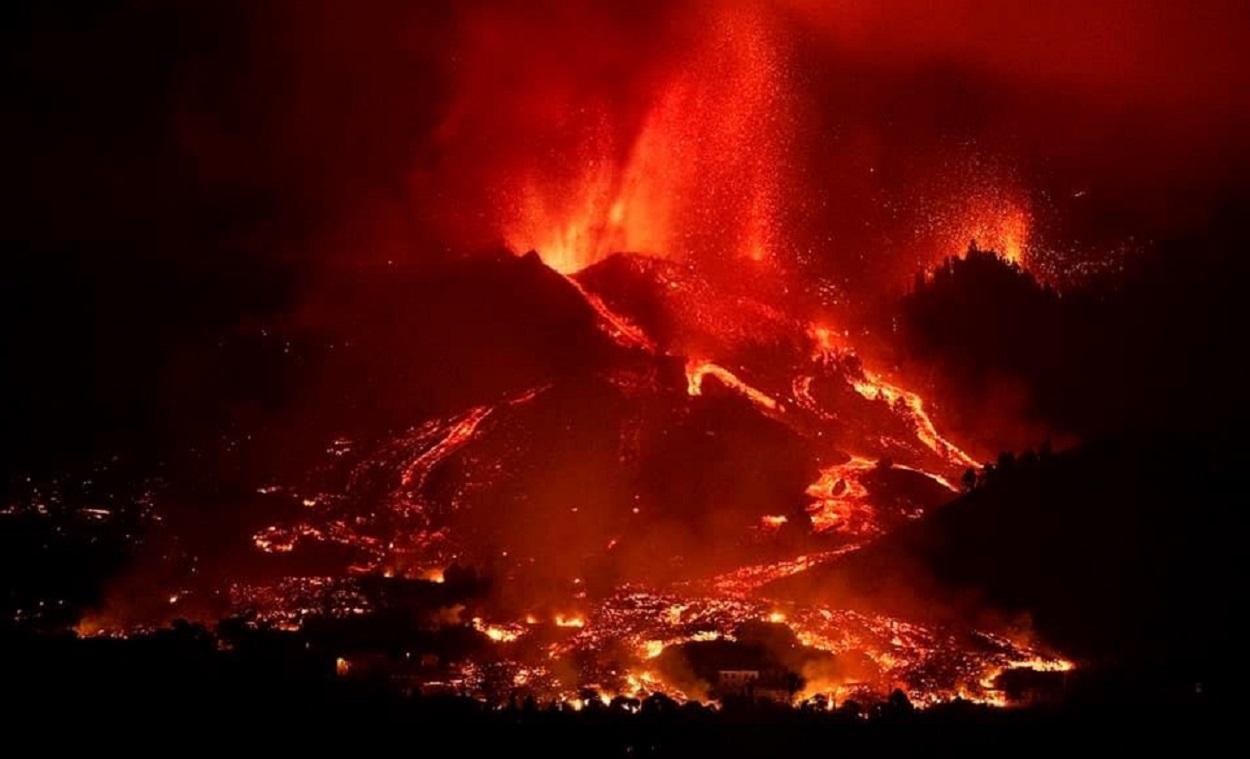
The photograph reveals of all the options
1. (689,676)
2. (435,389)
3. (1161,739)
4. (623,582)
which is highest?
(435,389)

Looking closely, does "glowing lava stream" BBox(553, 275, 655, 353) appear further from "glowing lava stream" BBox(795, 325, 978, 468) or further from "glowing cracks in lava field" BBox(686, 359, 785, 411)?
"glowing lava stream" BBox(795, 325, 978, 468)

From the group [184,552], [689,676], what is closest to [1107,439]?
[689,676]

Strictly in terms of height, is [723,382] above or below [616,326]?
below

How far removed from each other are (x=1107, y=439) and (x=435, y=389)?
77.6 feet

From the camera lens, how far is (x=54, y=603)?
3775cm

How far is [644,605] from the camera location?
1443 inches

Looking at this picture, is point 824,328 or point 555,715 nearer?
point 555,715

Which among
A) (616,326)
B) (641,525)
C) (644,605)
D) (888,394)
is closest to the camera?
(644,605)

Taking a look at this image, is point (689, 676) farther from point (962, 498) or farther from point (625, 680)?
point (962, 498)

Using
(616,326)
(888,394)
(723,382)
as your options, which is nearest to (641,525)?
(723,382)

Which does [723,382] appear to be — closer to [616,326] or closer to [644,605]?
[616,326]

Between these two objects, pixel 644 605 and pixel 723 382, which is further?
pixel 723 382

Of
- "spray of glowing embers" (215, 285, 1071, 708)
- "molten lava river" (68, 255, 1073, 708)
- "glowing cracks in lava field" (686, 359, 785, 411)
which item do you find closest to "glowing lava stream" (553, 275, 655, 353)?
"molten lava river" (68, 255, 1073, 708)

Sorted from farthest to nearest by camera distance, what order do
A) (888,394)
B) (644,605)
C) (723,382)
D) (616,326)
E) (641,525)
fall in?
(888,394), (616,326), (723,382), (641,525), (644,605)
